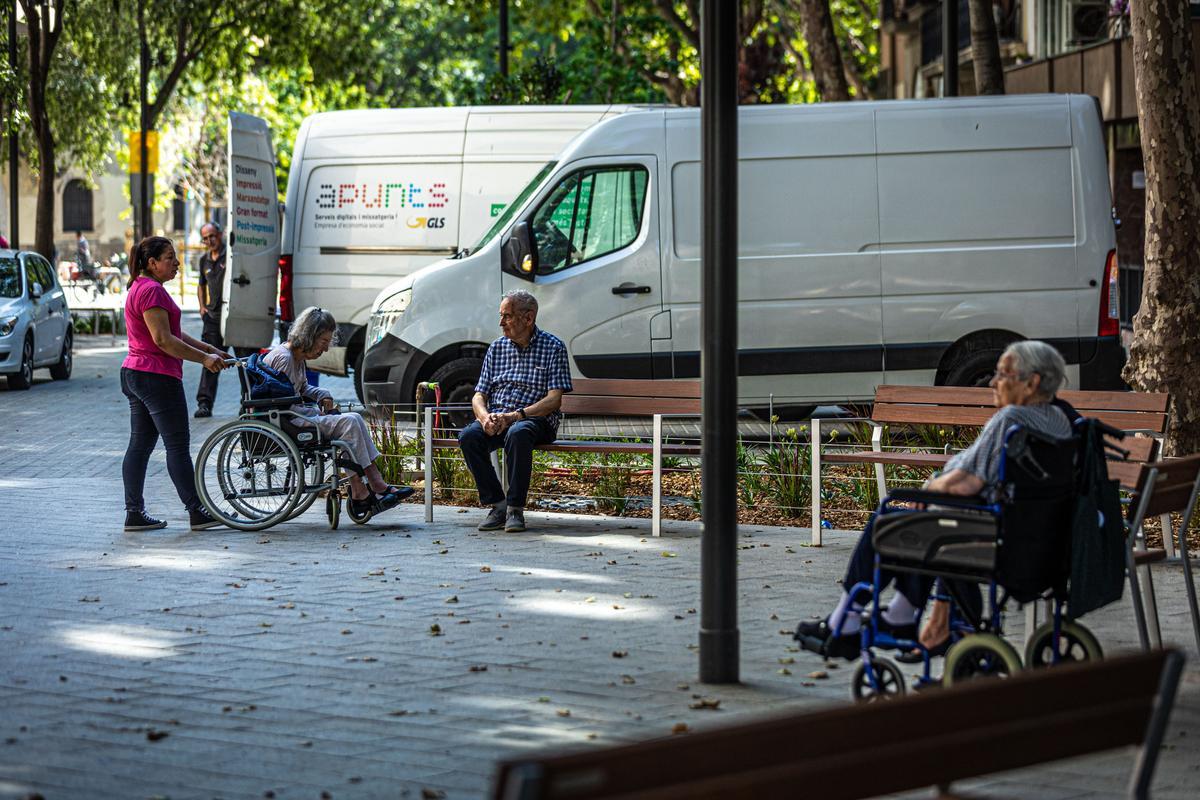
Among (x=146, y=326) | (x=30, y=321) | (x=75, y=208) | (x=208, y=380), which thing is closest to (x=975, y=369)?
(x=146, y=326)

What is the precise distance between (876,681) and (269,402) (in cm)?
505

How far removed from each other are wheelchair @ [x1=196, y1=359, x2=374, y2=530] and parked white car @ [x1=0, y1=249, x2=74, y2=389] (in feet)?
33.6

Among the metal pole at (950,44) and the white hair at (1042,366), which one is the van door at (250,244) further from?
the white hair at (1042,366)

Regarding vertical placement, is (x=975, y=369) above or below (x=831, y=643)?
above

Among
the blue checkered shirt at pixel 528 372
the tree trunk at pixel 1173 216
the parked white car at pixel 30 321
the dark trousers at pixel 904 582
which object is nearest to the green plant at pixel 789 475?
the blue checkered shirt at pixel 528 372

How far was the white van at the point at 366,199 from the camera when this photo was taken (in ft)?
53.4

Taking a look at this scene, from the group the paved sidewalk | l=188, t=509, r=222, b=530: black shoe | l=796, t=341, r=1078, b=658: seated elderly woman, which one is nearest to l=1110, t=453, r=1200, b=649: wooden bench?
the paved sidewalk

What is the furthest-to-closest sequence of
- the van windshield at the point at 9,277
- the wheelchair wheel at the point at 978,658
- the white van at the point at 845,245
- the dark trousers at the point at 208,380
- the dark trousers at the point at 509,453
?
1. the van windshield at the point at 9,277
2. the dark trousers at the point at 208,380
3. the white van at the point at 845,245
4. the dark trousers at the point at 509,453
5. the wheelchair wheel at the point at 978,658

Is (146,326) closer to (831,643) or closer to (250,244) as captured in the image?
(831,643)

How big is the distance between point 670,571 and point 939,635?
260cm

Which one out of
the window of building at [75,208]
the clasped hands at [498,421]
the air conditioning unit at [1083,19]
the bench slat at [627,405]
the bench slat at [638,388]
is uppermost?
the window of building at [75,208]

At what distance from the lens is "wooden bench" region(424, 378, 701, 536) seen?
991cm

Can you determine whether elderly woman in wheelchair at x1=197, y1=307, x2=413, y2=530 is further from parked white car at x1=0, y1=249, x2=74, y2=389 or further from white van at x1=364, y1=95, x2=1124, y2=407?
parked white car at x1=0, y1=249, x2=74, y2=389

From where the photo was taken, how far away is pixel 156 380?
32.4 feet
